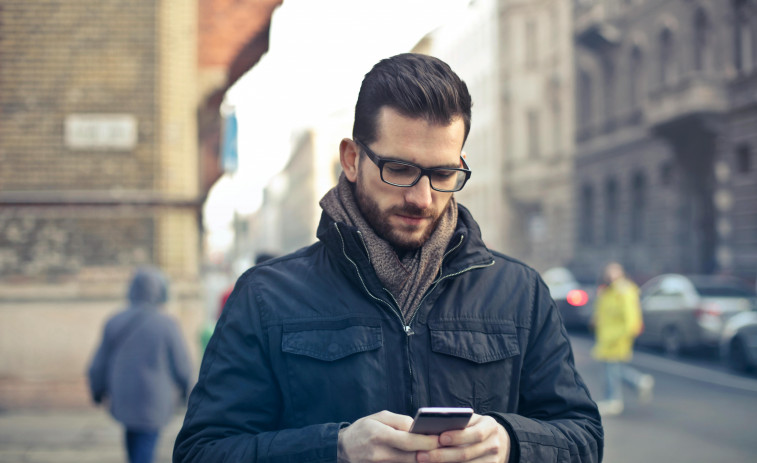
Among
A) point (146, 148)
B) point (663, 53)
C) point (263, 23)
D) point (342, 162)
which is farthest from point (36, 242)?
point (663, 53)

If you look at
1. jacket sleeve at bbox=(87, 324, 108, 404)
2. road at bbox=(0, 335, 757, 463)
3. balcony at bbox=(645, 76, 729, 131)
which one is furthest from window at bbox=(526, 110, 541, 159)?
jacket sleeve at bbox=(87, 324, 108, 404)

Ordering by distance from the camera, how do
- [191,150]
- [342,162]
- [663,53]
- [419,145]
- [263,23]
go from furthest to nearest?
1. [663,53]
2. [263,23]
3. [191,150]
4. [342,162]
5. [419,145]

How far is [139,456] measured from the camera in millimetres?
5918

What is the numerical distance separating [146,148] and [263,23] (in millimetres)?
3419

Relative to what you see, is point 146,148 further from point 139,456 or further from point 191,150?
point 139,456

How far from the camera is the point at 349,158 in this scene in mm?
2326

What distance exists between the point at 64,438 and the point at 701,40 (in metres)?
24.3

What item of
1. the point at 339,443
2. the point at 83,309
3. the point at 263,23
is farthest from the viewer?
the point at 263,23

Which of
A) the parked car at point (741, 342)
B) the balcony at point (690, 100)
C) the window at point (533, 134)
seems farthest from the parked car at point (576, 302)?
the window at point (533, 134)

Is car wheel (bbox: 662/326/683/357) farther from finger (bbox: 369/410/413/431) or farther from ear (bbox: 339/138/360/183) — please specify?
finger (bbox: 369/410/413/431)

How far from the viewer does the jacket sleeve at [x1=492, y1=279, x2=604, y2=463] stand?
6.98 ft

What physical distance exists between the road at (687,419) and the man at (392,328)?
19.2ft

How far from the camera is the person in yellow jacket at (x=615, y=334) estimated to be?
35.1ft

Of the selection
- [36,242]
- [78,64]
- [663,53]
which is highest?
[663,53]
